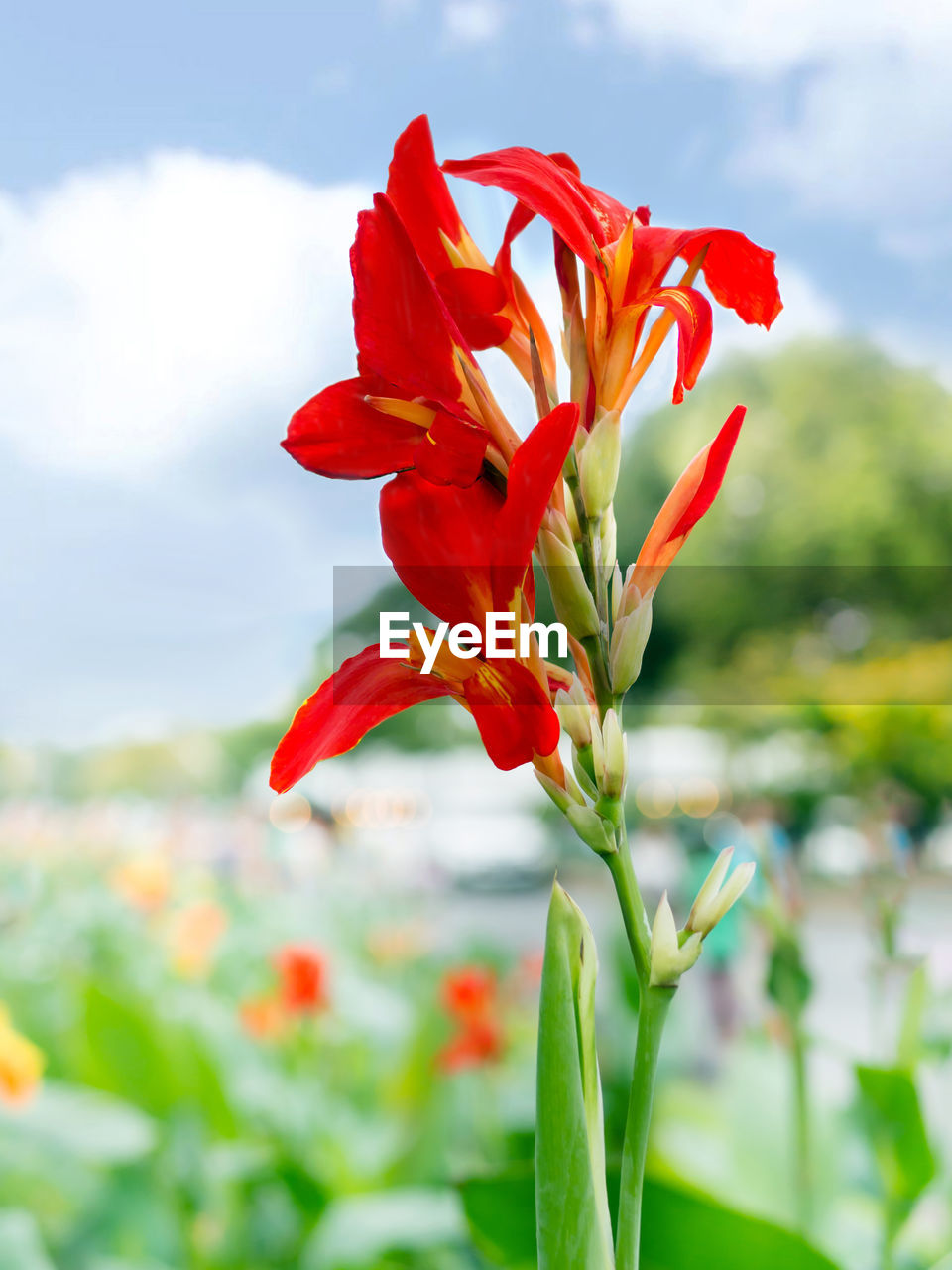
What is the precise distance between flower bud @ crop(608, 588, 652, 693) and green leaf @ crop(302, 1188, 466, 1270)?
0.75 meters

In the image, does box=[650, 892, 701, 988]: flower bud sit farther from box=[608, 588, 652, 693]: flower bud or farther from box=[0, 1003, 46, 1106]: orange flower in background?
box=[0, 1003, 46, 1106]: orange flower in background

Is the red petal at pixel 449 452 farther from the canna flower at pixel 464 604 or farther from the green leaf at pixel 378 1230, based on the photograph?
the green leaf at pixel 378 1230

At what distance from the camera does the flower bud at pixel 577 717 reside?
0.85ft

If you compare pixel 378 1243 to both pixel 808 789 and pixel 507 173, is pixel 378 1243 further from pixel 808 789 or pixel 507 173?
pixel 808 789

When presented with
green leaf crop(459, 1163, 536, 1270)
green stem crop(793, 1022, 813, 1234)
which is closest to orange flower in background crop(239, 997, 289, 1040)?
green stem crop(793, 1022, 813, 1234)

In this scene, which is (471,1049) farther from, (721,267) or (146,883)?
(721,267)

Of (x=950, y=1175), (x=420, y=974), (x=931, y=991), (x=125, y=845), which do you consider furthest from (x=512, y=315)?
(x=125, y=845)

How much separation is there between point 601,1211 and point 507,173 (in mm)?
242

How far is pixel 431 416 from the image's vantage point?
0.28m

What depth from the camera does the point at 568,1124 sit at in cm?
25

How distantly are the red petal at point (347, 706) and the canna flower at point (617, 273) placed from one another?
78 millimetres

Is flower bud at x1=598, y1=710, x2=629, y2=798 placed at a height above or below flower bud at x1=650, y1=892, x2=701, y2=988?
above

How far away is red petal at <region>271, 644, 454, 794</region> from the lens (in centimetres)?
27

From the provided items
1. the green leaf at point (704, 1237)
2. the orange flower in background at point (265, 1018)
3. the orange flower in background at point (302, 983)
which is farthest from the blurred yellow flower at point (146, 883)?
the green leaf at point (704, 1237)
